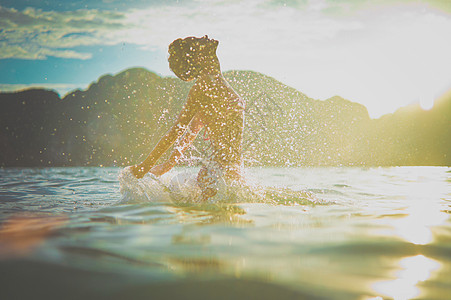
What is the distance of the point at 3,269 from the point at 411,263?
2.23 metres

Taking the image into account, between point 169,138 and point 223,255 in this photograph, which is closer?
point 223,255

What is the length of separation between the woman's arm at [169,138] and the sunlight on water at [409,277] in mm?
2991

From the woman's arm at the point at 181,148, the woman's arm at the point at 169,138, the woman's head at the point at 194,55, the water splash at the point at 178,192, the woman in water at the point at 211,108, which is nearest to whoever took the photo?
the woman's arm at the point at 169,138

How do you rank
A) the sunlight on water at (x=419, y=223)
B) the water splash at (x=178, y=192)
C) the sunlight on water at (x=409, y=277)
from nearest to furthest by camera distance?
1. the sunlight on water at (x=409, y=277)
2. the sunlight on water at (x=419, y=223)
3. the water splash at (x=178, y=192)

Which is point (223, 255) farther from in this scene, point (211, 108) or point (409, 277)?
point (211, 108)

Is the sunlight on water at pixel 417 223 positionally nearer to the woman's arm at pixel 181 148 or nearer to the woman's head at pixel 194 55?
the woman's arm at pixel 181 148

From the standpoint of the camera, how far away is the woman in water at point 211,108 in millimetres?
4219

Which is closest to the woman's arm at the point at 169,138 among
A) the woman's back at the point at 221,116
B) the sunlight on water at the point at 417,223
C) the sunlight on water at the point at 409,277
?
the woman's back at the point at 221,116

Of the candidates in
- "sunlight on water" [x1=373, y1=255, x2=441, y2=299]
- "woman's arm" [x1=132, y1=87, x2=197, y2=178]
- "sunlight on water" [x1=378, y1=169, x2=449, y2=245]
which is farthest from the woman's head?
"sunlight on water" [x1=373, y1=255, x2=441, y2=299]

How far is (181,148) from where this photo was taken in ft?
16.5

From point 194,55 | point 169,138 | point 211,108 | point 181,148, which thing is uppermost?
point 194,55

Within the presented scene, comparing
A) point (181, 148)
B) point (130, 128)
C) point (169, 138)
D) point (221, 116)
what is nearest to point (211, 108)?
point (221, 116)

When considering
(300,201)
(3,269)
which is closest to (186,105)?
(300,201)

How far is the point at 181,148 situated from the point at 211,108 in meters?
1.07
